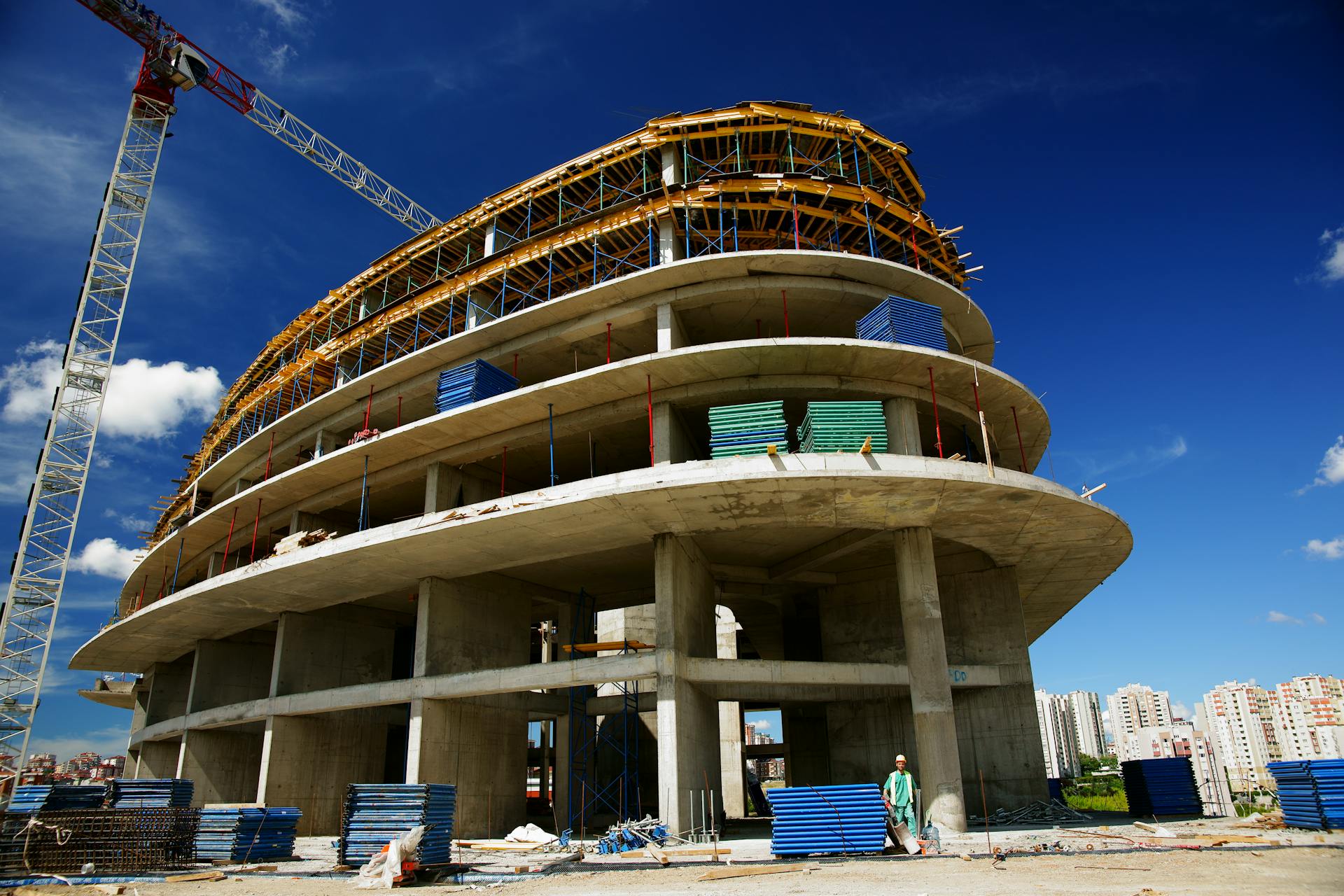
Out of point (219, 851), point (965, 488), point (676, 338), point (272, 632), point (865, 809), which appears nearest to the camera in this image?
point (865, 809)

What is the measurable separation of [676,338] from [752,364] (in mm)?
2467

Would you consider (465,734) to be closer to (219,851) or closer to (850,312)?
(219,851)

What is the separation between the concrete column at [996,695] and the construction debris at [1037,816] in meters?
0.52

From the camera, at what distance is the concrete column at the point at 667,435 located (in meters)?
18.5

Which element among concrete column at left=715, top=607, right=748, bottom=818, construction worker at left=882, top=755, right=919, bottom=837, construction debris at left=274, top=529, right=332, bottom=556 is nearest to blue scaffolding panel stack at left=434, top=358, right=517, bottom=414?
construction debris at left=274, top=529, right=332, bottom=556

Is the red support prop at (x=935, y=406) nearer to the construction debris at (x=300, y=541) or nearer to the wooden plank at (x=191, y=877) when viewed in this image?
the wooden plank at (x=191, y=877)

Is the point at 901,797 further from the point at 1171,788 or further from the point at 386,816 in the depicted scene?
the point at 1171,788

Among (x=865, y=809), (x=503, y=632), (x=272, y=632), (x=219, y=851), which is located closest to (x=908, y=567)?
(x=865, y=809)

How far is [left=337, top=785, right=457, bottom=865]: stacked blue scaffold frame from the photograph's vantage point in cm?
1223

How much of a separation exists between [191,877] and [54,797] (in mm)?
7253

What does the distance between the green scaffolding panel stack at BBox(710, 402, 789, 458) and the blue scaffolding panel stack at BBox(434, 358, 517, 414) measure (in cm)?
729

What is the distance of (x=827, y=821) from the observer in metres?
11.9

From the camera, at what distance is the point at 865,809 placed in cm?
1184

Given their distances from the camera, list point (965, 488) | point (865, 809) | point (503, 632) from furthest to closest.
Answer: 1. point (503, 632)
2. point (965, 488)
3. point (865, 809)
